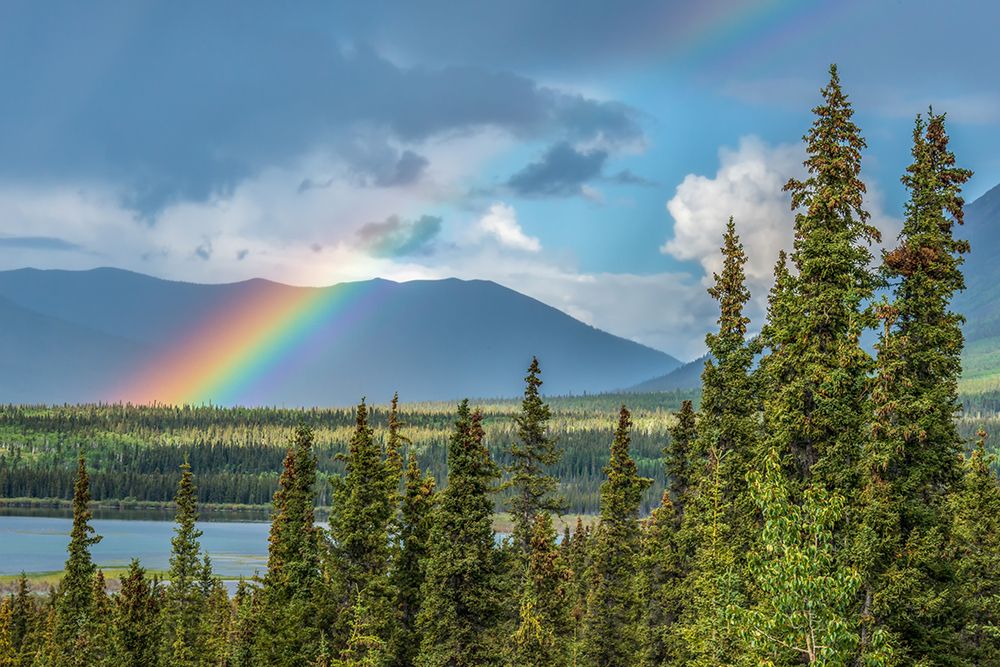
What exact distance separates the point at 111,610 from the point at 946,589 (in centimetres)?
6926

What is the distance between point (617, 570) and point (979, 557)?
954 inches

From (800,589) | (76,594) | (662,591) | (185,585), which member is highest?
(800,589)

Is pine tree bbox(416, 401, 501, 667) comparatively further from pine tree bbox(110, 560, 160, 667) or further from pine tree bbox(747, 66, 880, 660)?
pine tree bbox(110, 560, 160, 667)

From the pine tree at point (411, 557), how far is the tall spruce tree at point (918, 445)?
26.5 metres

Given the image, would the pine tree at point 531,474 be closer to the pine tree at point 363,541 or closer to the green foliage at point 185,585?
the pine tree at point 363,541

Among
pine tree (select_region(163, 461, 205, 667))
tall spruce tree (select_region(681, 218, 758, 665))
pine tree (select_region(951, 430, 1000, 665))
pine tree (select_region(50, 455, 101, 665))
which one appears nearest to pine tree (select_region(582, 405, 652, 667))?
tall spruce tree (select_region(681, 218, 758, 665))

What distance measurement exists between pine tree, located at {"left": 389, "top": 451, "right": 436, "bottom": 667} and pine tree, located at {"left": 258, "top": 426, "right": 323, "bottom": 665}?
4377mm

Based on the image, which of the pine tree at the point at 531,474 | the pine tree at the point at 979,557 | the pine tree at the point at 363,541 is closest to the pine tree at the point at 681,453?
the pine tree at the point at 531,474

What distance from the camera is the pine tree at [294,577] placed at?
49531mm

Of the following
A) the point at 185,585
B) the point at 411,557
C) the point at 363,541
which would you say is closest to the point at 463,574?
the point at 363,541

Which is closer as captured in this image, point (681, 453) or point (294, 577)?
point (681, 453)

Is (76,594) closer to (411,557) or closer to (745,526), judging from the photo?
(411,557)

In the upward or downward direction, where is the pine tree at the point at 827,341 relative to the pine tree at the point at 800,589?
upward

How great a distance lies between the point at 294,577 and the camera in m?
52.5
